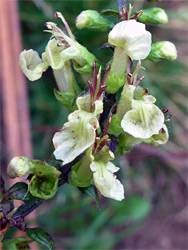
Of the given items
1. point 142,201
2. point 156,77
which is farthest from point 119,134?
point 156,77

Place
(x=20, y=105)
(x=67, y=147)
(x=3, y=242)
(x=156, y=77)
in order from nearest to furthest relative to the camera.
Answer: (x=67, y=147) → (x=3, y=242) → (x=20, y=105) → (x=156, y=77)

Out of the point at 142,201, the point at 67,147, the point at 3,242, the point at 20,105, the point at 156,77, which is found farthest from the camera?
the point at 156,77

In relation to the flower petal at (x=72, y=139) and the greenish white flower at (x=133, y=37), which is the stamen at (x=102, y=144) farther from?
the greenish white flower at (x=133, y=37)

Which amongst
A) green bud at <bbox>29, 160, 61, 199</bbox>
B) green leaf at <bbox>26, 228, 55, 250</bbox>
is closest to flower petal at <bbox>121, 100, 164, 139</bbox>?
green bud at <bbox>29, 160, 61, 199</bbox>

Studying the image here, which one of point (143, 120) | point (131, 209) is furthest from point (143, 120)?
A: point (131, 209)

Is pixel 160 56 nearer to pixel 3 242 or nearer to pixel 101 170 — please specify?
pixel 101 170

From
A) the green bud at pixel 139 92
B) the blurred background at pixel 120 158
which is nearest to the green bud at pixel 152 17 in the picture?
the green bud at pixel 139 92

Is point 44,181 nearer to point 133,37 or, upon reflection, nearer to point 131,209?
point 133,37
